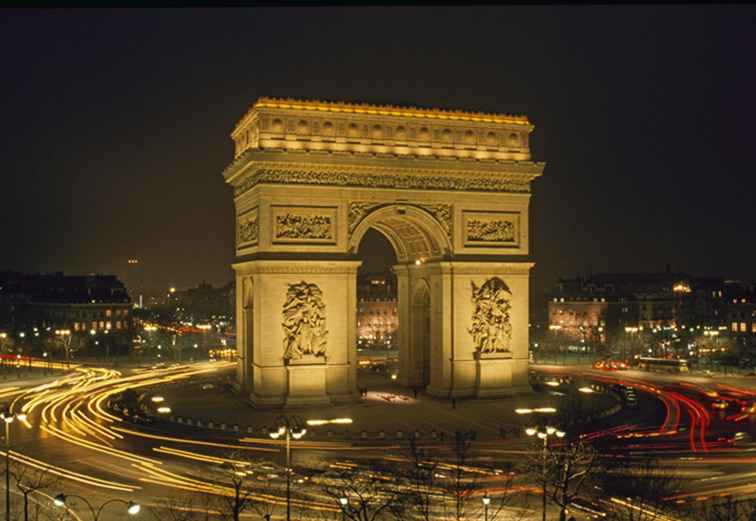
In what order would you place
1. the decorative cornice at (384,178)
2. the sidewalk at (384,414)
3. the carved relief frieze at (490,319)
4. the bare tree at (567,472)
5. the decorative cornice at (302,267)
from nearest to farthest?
the bare tree at (567,472) → the sidewalk at (384,414) → the decorative cornice at (302,267) → the decorative cornice at (384,178) → the carved relief frieze at (490,319)

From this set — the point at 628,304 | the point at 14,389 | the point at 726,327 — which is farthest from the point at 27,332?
the point at 726,327

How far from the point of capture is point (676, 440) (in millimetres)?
29828

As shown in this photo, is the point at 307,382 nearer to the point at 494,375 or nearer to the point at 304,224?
the point at 304,224

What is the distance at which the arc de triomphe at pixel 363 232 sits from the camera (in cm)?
3534

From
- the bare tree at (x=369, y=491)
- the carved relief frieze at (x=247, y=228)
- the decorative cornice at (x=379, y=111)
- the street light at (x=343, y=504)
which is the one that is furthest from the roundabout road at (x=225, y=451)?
the decorative cornice at (x=379, y=111)

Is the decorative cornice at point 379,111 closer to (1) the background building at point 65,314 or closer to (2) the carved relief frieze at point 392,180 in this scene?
(2) the carved relief frieze at point 392,180

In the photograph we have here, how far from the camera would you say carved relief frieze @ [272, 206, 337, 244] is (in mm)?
35500

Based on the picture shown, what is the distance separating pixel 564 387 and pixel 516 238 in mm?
9385

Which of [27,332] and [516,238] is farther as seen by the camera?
[27,332]

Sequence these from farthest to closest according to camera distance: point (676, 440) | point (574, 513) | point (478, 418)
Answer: point (478, 418), point (676, 440), point (574, 513)

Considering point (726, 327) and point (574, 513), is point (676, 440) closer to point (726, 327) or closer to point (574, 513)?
point (574, 513)

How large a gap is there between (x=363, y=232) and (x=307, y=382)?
6719 mm

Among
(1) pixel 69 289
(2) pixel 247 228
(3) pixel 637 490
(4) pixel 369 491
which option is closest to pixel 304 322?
(2) pixel 247 228

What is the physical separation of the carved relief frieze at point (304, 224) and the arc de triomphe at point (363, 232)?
0.04m
